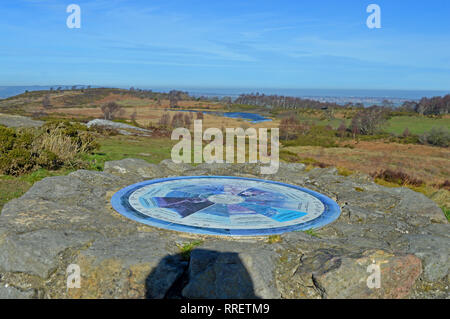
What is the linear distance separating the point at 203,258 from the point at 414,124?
52890mm

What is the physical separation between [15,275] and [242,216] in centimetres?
331

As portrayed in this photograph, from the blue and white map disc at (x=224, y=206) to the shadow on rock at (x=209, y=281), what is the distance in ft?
3.78

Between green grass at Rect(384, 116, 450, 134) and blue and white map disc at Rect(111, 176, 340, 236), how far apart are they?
3782 centimetres

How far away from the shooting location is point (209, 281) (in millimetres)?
3818

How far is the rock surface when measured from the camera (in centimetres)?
384

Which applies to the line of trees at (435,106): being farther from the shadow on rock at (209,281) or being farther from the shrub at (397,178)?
the shadow on rock at (209,281)

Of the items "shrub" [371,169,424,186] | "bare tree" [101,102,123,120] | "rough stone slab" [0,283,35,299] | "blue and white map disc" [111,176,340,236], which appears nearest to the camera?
"rough stone slab" [0,283,35,299]

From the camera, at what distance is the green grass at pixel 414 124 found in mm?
43013

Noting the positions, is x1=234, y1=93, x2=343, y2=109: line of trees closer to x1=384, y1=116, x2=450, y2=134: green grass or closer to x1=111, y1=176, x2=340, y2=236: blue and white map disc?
x1=384, y1=116, x2=450, y2=134: green grass

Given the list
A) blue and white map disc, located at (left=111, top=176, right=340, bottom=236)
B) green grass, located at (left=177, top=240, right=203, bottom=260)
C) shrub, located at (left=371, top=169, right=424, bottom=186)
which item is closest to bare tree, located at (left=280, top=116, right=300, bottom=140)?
shrub, located at (left=371, top=169, right=424, bottom=186)

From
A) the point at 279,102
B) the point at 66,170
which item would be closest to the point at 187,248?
the point at 66,170

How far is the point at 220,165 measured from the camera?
394 inches

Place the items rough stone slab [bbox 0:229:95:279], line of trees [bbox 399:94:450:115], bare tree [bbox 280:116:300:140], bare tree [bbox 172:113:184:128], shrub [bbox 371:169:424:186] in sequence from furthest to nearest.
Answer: line of trees [bbox 399:94:450:115]
bare tree [bbox 280:116:300:140]
bare tree [bbox 172:113:184:128]
shrub [bbox 371:169:424:186]
rough stone slab [bbox 0:229:95:279]
